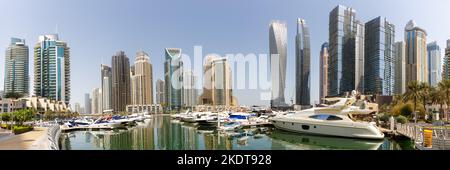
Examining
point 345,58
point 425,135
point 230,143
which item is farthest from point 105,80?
point 345,58

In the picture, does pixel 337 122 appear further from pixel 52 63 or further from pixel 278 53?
pixel 52 63

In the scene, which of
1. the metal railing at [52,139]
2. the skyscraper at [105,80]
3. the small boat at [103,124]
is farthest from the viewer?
the small boat at [103,124]

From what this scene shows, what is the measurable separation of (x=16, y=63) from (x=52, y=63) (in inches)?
38.0

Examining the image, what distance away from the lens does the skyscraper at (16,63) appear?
280 centimetres

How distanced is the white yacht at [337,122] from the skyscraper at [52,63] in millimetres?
9593

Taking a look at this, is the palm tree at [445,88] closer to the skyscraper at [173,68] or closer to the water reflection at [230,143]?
the water reflection at [230,143]

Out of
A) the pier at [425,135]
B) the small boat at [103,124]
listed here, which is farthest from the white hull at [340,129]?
the small boat at [103,124]

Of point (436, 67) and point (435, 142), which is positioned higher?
point (436, 67)

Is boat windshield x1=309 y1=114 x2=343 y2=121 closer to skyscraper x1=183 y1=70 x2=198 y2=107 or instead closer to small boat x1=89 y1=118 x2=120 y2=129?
skyscraper x1=183 y1=70 x2=198 y2=107

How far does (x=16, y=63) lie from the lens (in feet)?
10.6
